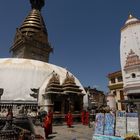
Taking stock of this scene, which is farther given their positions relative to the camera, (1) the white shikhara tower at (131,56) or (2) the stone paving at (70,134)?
(1) the white shikhara tower at (131,56)

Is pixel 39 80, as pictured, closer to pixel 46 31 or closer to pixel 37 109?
pixel 37 109

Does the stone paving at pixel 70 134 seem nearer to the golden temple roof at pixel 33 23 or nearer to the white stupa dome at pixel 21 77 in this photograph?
the white stupa dome at pixel 21 77

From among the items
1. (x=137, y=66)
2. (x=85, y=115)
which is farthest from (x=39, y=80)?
(x=137, y=66)

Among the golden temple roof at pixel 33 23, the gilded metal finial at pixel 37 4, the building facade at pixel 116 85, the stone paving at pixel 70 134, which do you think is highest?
the gilded metal finial at pixel 37 4

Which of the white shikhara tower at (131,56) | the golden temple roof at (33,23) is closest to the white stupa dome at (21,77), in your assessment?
the white shikhara tower at (131,56)

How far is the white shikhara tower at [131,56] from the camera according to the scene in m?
15.5

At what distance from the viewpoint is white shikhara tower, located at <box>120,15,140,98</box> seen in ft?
51.0

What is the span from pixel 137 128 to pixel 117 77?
32126mm

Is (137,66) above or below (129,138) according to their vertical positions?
above

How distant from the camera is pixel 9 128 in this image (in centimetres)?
1038

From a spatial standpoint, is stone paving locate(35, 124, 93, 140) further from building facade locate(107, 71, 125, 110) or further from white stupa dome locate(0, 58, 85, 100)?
building facade locate(107, 71, 125, 110)

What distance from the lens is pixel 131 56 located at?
1595 cm

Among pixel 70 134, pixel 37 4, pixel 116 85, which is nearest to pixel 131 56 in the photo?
pixel 70 134

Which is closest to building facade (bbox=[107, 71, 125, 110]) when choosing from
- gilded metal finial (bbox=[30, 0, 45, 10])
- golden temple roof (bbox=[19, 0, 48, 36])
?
golden temple roof (bbox=[19, 0, 48, 36])
